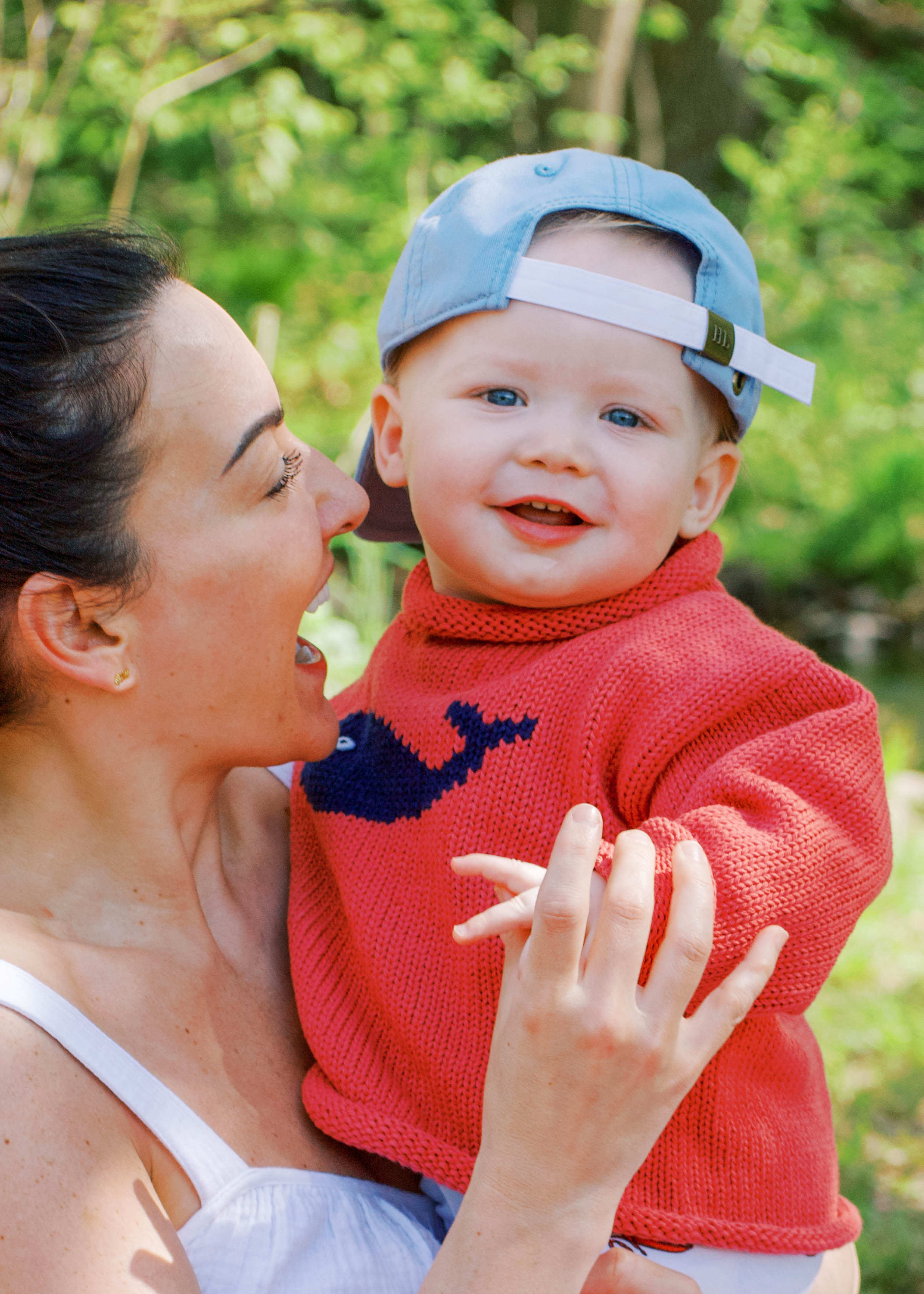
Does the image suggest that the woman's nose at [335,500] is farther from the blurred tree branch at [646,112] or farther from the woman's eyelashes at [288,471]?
A: the blurred tree branch at [646,112]

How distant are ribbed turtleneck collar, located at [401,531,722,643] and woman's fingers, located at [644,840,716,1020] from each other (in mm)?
462

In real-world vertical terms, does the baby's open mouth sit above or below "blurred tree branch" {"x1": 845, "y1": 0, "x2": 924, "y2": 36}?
below

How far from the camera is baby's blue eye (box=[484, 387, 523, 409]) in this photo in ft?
4.92

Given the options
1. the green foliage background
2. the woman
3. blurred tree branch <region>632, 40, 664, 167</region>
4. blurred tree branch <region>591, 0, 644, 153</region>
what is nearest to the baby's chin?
the woman

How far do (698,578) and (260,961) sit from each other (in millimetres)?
793

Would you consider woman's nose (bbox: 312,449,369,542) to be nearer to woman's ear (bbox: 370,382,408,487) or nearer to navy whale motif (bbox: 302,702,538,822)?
woman's ear (bbox: 370,382,408,487)

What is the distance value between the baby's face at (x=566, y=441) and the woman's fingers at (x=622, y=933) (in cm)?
50

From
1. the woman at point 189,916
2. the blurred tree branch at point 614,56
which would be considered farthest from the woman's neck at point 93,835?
the blurred tree branch at point 614,56

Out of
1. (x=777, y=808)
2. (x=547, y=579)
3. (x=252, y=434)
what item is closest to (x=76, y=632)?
(x=252, y=434)

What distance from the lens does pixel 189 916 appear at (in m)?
1.50

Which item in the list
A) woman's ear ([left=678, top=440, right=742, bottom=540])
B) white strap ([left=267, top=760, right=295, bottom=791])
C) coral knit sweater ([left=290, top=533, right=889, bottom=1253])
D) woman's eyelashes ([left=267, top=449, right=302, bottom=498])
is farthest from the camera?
white strap ([left=267, top=760, right=295, bottom=791])

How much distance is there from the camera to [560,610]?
1521 millimetres

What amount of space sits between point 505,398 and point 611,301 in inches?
7.1

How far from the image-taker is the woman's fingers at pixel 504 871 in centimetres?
113
